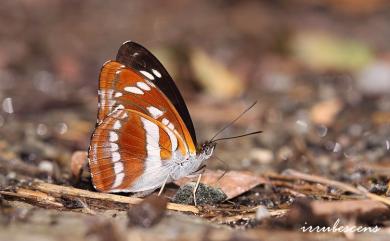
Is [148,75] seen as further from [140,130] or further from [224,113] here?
[224,113]

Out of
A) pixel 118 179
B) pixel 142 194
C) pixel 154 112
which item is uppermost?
pixel 154 112

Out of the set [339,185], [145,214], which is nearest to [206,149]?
[339,185]

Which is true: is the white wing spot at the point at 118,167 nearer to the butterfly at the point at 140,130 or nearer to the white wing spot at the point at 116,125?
the butterfly at the point at 140,130

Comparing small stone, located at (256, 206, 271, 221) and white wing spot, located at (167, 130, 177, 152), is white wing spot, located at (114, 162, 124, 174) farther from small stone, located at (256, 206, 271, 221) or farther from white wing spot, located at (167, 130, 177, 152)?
small stone, located at (256, 206, 271, 221)

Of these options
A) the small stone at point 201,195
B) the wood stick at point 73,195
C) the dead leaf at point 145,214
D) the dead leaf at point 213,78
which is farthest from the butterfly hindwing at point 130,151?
the dead leaf at point 213,78

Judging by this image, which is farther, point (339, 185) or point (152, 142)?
point (152, 142)

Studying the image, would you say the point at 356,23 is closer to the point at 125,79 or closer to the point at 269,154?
the point at 269,154
